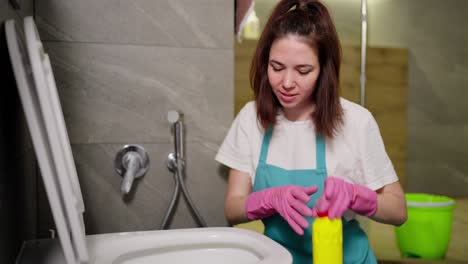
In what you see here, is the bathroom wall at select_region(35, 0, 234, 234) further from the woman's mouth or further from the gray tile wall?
the gray tile wall

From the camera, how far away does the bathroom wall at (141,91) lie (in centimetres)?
126

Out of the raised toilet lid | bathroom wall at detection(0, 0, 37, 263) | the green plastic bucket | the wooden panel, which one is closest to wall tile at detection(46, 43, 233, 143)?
bathroom wall at detection(0, 0, 37, 263)

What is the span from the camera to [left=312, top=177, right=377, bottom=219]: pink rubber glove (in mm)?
874

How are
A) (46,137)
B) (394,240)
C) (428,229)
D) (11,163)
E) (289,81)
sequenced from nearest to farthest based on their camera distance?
Result: (46,137) → (11,163) → (289,81) → (428,229) → (394,240)

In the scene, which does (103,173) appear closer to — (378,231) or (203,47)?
(203,47)

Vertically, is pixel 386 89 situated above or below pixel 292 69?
below

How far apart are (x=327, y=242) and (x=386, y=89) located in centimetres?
247

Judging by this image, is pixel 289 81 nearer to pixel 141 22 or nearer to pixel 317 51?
pixel 317 51

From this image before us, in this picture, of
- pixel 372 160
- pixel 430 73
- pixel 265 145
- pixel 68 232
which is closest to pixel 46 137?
pixel 68 232

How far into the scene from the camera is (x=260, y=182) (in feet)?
3.76

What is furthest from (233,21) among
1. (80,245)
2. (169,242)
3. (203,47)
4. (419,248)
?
(419,248)

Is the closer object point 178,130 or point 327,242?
point 327,242

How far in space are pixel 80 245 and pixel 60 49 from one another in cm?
80

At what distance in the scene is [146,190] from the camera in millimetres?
1331
